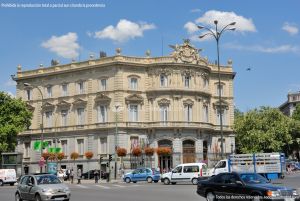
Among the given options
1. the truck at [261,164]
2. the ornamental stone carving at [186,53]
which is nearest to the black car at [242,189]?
the truck at [261,164]

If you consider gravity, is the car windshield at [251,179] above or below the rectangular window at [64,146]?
below

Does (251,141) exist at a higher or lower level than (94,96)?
lower

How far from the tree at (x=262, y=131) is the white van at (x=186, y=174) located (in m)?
37.1

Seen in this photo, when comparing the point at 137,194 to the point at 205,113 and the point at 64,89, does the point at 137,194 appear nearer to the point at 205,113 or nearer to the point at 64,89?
the point at 205,113

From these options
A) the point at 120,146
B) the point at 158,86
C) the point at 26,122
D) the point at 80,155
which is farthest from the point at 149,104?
the point at 26,122

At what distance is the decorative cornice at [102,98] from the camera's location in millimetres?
71250

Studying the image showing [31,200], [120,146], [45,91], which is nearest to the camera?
[31,200]

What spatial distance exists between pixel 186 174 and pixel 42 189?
22.6 metres

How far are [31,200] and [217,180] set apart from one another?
8.67 m

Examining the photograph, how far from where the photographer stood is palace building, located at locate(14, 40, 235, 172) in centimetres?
7081

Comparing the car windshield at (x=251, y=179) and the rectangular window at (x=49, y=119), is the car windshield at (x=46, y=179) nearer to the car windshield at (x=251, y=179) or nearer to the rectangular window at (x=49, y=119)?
the car windshield at (x=251, y=179)

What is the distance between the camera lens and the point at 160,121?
7125 centimetres

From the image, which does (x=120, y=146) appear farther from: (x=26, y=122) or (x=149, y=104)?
(x=26, y=122)

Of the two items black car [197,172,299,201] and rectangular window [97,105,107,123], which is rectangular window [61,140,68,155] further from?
black car [197,172,299,201]
